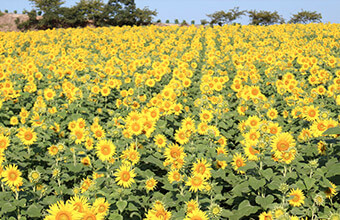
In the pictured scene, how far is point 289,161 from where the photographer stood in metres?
3.43

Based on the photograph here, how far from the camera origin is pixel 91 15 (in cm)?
4278

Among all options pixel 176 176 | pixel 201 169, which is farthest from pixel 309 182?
pixel 176 176

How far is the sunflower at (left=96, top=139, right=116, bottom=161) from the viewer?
412 cm

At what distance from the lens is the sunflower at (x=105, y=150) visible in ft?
13.5

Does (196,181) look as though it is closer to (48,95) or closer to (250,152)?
(250,152)

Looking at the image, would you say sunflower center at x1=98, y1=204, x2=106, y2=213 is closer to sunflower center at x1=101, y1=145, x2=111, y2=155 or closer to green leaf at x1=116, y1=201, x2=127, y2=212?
green leaf at x1=116, y1=201, x2=127, y2=212

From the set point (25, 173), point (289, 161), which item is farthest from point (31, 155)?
point (289, 161)

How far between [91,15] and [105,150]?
42485mm

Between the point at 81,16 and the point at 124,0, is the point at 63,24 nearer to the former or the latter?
the point at 81,16

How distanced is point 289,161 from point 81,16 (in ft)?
148

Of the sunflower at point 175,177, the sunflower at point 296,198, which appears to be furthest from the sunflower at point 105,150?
the sunflower at point 296,198

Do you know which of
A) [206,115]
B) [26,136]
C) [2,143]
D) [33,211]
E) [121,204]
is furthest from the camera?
[206,115]

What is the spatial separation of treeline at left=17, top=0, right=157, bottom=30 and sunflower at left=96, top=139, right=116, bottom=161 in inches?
1587

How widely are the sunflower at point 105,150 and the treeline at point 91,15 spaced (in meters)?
40.3
